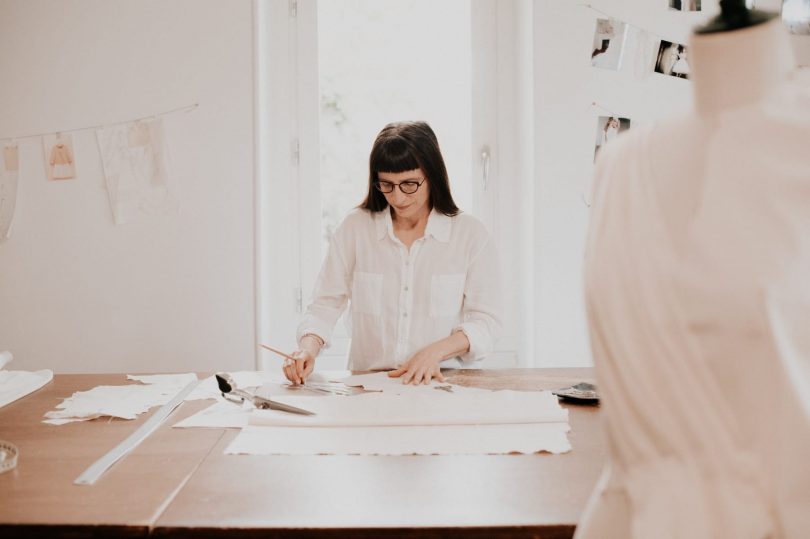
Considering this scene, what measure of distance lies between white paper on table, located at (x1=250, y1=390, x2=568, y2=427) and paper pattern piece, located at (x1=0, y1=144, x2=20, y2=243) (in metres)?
2.03

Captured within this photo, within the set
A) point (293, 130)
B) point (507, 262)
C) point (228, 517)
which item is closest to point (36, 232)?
point (293, 130)

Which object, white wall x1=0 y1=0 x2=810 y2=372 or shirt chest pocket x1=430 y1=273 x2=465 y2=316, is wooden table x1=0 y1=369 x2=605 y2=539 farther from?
white wall x1=0 y1=0 x2=810 y2=372

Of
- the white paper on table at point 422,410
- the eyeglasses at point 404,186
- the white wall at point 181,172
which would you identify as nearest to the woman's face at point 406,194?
the eyeglasses at point 404,186

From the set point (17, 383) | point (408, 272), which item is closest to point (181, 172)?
point (408, 272)

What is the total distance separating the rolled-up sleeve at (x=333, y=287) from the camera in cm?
223

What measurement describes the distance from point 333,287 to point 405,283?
0.24 metres

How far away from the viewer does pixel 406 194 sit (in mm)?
2129

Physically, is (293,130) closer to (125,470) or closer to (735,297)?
(125,470)

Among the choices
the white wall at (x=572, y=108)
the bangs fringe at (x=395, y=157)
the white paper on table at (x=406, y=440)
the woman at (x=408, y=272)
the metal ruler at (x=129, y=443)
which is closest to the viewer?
the metal ruler at (x=129, y=443)

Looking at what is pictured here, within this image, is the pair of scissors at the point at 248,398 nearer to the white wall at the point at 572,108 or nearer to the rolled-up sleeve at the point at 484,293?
the rolled-up sleeve at the point at 484,293

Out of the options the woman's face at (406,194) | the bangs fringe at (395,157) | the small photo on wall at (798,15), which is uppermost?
the small photo on wall at (798,15)

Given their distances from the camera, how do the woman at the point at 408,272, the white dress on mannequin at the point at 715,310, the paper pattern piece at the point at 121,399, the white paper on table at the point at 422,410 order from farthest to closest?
the woman at the point at 408,272 → the paper pattern piece at the point at 121,399 → the white paper on table at the point at 422,410 → the white dress on mannequin at the point at 715,310

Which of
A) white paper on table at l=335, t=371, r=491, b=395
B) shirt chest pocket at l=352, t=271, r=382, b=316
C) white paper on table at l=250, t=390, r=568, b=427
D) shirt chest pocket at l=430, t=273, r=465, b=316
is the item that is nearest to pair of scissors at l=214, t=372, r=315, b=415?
white paper on table at l=250, t=390, r=568, b=427

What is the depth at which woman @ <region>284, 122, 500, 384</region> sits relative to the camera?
86.7 inches
